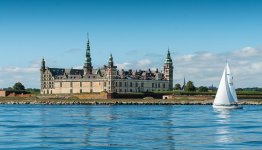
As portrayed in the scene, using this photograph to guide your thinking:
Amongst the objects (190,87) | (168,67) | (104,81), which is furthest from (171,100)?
(168,67)

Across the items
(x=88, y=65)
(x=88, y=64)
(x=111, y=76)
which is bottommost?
(x=111, y=76)

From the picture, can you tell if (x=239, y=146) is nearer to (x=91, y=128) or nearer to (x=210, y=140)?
(x=210, y=140)

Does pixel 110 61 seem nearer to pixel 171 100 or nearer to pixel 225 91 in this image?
pixel 171 100

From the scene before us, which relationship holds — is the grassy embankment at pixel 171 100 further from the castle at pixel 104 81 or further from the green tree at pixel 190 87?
the castle at pixel 104 81

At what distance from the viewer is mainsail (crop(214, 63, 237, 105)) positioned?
8751 cm

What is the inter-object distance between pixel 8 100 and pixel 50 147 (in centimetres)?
12770

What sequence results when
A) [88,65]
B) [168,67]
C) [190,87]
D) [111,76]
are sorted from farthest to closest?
[168,67], [88,65], [111,76], [190,87]

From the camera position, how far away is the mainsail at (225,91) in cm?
8751

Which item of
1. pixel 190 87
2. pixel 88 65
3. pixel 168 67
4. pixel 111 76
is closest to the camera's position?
pixel 190 87

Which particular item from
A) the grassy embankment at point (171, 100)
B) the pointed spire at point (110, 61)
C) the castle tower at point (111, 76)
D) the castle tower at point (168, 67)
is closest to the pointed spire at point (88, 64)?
the pointed spire at point (110, 61)

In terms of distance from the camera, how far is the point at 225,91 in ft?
292

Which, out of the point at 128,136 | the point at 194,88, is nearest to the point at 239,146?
the point at 128,136

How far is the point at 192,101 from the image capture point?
5517 inches

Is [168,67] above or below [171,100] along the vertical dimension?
above
